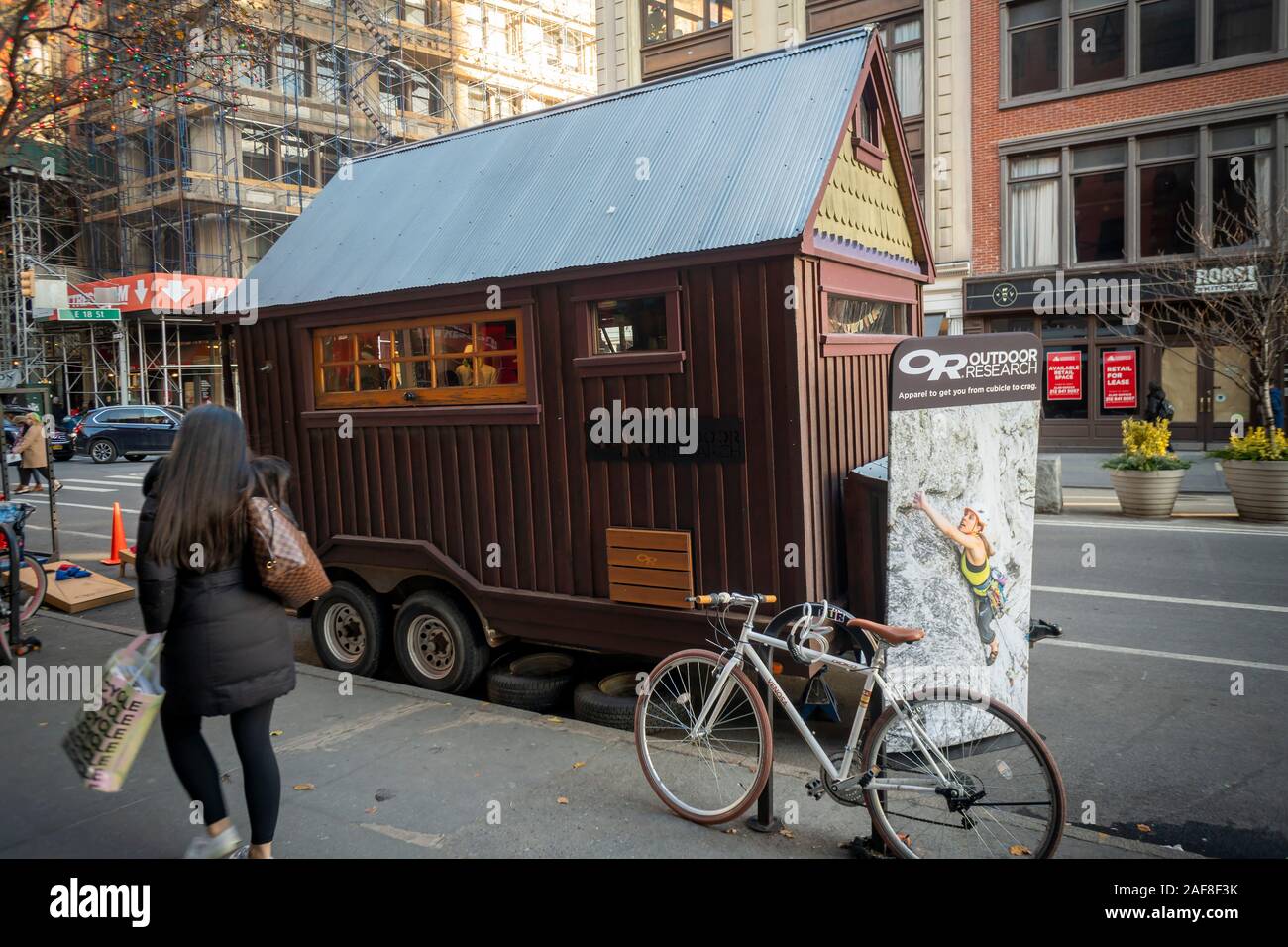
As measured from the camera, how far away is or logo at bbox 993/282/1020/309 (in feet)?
76.0

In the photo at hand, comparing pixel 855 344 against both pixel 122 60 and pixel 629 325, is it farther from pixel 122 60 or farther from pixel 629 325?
pixel 122 60

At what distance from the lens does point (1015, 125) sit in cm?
2317

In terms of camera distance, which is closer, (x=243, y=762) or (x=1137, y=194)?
(x=243, y=762)

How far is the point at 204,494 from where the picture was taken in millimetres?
3713

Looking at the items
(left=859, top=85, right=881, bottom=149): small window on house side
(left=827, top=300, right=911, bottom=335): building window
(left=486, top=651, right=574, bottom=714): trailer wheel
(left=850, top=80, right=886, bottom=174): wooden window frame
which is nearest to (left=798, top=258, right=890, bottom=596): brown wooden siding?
(left=827, top=300, right=911, bottom=335): building window

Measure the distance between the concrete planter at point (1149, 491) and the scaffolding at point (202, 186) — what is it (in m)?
30.7

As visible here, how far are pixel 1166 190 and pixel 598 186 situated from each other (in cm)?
2039

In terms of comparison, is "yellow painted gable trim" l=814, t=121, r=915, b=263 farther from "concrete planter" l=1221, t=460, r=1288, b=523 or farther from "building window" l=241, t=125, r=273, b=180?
"building window" l=241, t=125, r=273, b=180

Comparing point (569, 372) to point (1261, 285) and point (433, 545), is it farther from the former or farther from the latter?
point (1261, 285)

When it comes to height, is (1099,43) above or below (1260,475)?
above

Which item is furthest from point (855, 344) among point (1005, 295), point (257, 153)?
point (257, 153)

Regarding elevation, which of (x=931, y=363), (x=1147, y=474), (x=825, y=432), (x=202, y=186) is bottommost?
(x=1147, y=474)

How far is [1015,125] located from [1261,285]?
9.87 m
